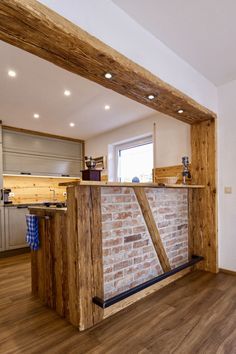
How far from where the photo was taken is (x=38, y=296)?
244cm

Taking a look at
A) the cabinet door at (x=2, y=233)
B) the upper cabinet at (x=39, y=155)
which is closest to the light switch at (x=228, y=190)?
the upper cabinet at (x=39, y=155)

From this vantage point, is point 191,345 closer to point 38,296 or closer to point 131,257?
point 131,257

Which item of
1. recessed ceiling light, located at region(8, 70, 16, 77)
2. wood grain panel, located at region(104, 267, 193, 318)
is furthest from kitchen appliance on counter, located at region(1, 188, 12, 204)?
wood grain panel, located at region(104, 267, 193, 318)

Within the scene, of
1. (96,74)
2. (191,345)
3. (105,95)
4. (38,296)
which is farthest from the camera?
(105,95)

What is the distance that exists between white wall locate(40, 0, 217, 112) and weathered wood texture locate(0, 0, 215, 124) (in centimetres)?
8

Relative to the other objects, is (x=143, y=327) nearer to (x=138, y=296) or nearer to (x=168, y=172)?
(x=138, y=296)

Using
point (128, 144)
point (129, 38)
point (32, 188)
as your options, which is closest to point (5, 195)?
point (32, 188)

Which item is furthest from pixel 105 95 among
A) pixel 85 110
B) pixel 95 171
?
pixel 95 171

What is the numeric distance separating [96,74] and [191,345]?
2.32 metres

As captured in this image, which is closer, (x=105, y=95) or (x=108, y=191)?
(x=108, y=191)

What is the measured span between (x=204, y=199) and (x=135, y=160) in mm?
1897

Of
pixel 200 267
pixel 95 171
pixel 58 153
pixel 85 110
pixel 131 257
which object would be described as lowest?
pixel 200 267

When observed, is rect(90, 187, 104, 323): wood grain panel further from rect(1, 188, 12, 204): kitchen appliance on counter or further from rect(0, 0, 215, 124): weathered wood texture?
rect(1, 188, 12, 204): kitchen appliance on counter

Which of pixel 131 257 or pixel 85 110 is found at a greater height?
pixel 85 110
